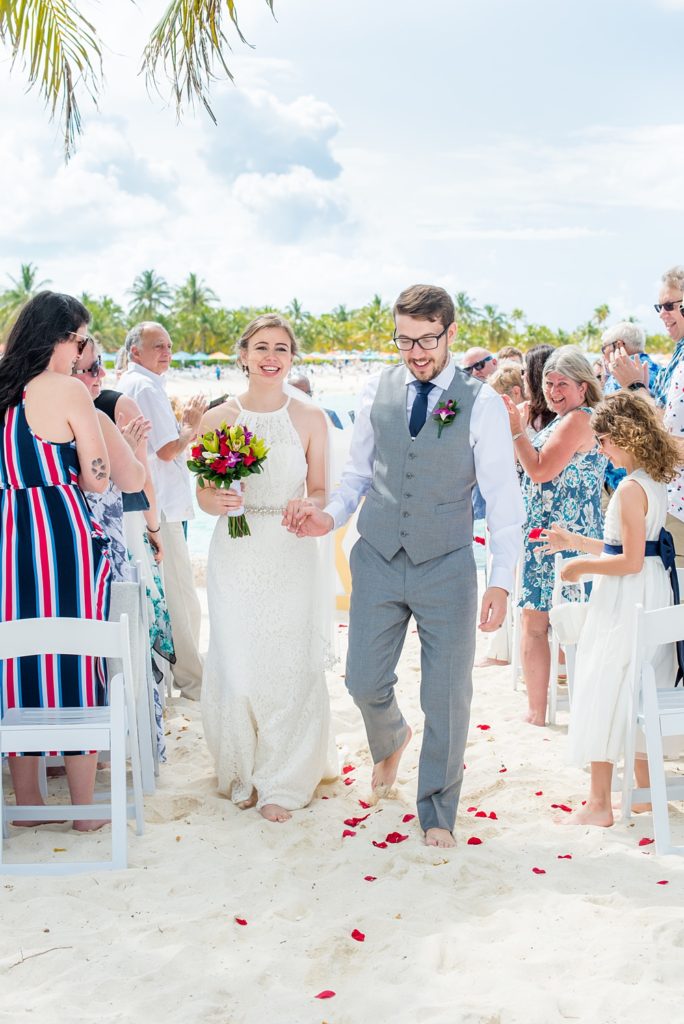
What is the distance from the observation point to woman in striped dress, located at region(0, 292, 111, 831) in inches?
169

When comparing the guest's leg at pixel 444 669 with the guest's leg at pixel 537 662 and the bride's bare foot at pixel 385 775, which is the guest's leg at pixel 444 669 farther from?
the guest's leg at pixel 537 662

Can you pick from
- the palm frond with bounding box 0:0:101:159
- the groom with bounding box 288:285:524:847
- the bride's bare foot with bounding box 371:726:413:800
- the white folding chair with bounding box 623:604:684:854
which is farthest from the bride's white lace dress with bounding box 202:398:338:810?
the palm frond with bounding box 0:0:101:159

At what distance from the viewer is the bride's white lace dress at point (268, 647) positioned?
189 inches

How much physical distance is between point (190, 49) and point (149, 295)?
9413 cm

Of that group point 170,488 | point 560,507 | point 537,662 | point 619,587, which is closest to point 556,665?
point 537,662

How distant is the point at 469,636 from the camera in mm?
4258

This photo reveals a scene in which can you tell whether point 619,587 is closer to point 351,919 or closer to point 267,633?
point 267,633

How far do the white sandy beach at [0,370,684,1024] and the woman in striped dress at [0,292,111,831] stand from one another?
0.65 metres

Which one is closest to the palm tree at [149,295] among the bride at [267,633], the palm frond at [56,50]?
the palm frond at [56,50]

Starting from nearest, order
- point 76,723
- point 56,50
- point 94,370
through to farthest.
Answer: point 76,723 < point 94,370 < point 56,50

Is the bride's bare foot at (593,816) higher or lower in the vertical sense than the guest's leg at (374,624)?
lower

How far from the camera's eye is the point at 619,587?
4508 mm

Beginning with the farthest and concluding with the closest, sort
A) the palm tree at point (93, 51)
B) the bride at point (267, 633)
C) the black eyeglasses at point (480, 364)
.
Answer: the black eyeglasses at point (480, 364) < the palm tree at point (93, 51) < the bride at point (267, 633)

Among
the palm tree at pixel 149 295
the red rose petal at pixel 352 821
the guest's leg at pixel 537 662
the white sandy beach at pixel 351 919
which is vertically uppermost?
the palm tree at pixel 149 295
